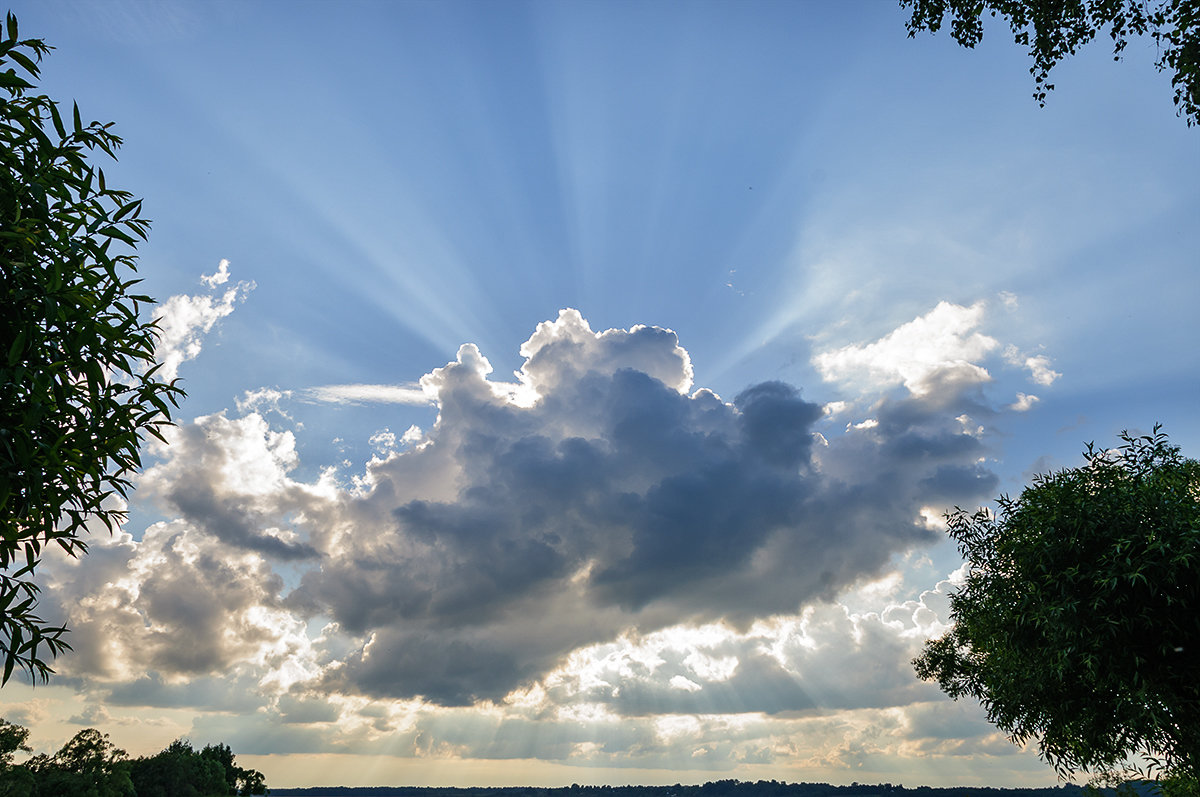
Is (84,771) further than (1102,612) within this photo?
Yes

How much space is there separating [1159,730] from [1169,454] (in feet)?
33.0

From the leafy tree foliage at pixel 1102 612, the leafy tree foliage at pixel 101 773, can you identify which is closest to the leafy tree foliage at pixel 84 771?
the leafy tree foliage at pixel 101 773

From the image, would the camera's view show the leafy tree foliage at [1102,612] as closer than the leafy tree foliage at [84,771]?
Yes

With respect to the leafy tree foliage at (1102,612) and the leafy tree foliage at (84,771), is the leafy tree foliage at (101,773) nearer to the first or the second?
the leafy tree foliage at (84,771)

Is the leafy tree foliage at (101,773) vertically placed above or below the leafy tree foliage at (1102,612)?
below

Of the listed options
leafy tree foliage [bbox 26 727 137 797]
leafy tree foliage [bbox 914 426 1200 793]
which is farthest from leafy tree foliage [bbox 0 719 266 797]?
leafy tree foliage [bbox 914 426 1200 793]

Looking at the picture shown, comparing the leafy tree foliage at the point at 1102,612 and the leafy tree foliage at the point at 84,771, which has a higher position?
the leafy tree foliage at the point at 1102,612

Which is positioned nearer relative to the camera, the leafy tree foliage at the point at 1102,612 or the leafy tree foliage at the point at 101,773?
the leafy tree foliage at the point at 1102,612

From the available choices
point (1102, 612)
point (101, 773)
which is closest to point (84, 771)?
point (101, 773)

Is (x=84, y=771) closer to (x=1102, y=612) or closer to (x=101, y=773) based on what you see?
(x=101, y=773)

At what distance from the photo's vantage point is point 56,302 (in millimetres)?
9328

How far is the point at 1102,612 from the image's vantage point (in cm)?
2323

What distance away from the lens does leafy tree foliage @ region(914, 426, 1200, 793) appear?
75.0ft

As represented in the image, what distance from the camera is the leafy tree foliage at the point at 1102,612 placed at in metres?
22.9
